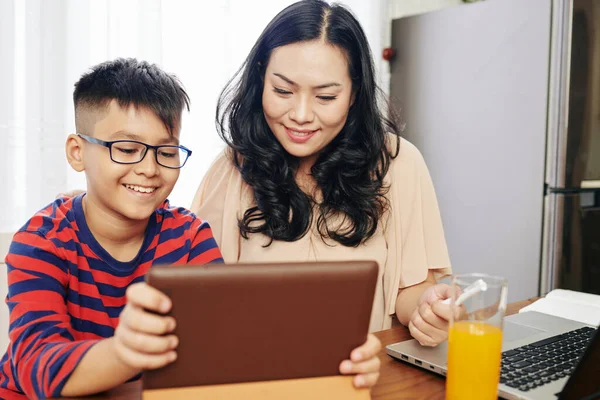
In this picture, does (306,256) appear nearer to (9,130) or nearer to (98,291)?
(98,291)

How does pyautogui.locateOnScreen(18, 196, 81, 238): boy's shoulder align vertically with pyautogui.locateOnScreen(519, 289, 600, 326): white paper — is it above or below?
above

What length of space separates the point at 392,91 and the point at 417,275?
65.5 inches

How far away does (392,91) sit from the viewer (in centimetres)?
284

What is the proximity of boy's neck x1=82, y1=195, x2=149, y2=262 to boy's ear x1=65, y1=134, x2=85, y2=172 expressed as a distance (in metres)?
0.06

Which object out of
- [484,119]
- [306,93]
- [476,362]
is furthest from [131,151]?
[484,119]

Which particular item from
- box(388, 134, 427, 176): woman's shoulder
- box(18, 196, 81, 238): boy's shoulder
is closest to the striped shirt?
box(18, 196, 81, 238): boy's shoulder

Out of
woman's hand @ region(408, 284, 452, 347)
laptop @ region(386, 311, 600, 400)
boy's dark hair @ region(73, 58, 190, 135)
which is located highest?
boy's dark hair @ region(73, 58, 190, 135)

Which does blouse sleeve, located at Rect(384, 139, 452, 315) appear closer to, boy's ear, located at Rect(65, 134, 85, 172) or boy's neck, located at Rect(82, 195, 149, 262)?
boy's neck, located at Rect(82, 195, 149, 262)

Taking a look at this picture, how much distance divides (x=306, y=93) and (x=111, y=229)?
51cm

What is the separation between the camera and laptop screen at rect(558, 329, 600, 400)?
0.65m

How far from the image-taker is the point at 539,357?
88 cm

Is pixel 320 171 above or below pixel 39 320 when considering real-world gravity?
above

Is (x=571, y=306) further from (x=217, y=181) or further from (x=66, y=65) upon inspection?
(x=66, y=65)

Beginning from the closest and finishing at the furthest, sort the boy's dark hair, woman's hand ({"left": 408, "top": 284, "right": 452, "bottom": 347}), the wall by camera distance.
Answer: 1. woman's hand ({"left": 408, "top": 284, "right": 452, "bottom": 347})
2. the boy's dark hair
3. the wall
